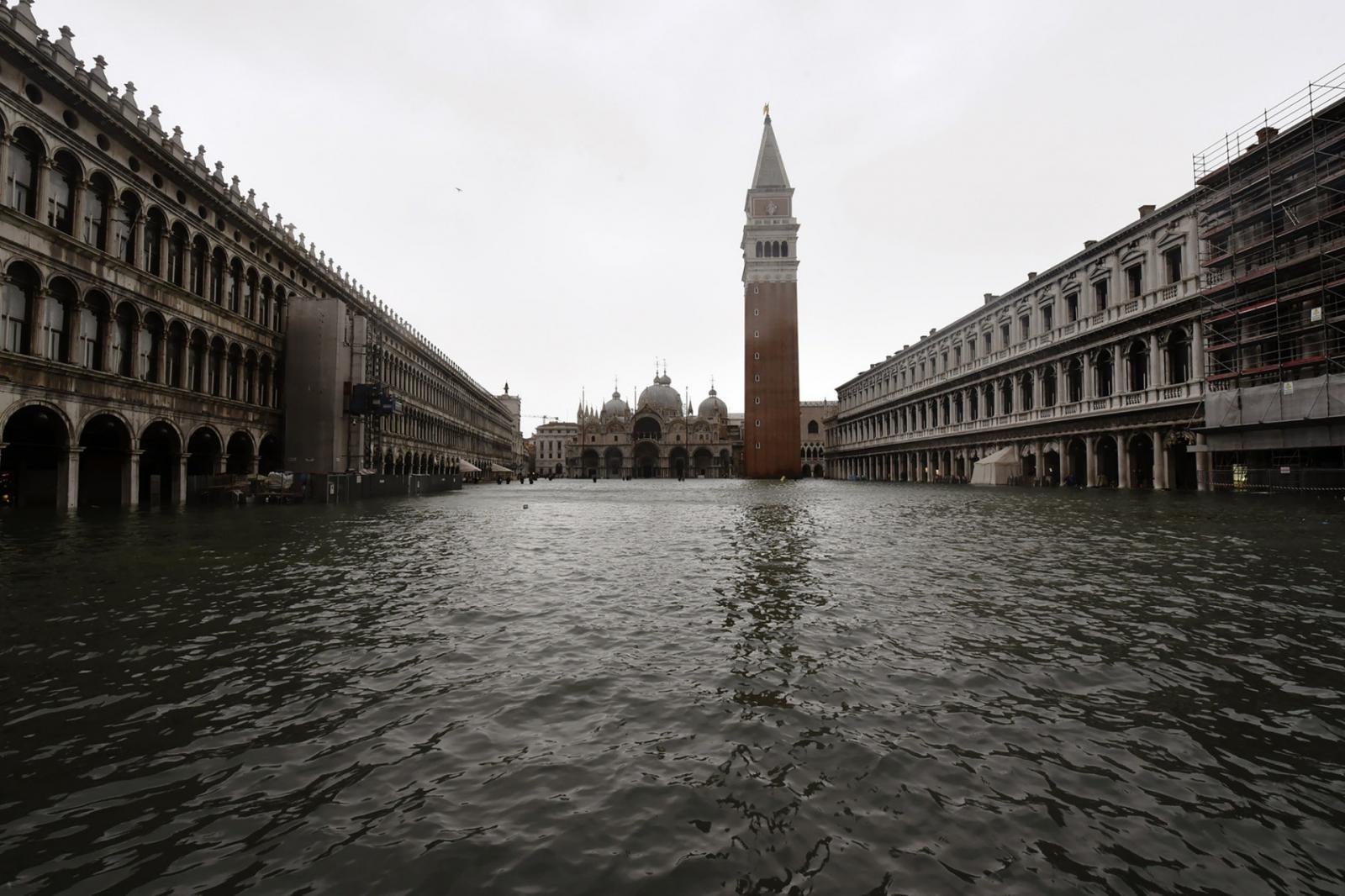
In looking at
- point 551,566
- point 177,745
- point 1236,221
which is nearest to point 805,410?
point 1236,221

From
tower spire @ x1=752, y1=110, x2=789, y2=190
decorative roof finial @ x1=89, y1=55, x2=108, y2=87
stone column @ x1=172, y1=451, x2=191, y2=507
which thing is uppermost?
tower spire @ x1=752, y1=110, x2=789, y2=190

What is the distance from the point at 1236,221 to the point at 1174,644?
33281 mm

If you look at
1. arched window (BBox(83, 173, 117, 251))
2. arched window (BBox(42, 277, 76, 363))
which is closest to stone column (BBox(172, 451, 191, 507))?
arched window (BBox(42, 277, 76, 363))

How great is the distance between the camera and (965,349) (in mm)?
55344

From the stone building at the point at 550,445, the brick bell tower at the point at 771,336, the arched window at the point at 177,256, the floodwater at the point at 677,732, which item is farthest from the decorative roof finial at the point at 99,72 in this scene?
the stone building at the point at 550,445

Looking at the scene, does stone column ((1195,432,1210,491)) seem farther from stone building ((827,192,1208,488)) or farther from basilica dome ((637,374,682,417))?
basilica dome ((637,374,682,417))

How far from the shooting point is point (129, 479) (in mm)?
24844

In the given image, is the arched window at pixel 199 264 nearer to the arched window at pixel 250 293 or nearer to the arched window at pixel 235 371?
the arched window at pixel 235 371

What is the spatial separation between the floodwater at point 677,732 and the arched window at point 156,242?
22.0m

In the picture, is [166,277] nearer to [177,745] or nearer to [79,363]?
[79,363]

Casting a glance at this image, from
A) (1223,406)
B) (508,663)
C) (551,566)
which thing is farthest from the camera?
(1223,406)

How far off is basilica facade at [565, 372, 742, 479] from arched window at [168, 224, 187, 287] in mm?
91700

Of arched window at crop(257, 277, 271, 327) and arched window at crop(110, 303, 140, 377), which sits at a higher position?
arched window at crop(257, 277, 271, 327)

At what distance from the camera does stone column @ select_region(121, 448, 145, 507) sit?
81.3ft
